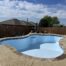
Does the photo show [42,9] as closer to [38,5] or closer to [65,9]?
[38,5]

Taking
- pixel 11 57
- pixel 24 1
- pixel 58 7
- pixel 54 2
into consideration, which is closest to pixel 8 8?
pixel 24 1

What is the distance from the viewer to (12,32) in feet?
63.5

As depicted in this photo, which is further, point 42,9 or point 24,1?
point 42,9

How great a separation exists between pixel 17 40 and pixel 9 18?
1972 cm

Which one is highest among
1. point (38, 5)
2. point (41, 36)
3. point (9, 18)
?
point (38, 5)

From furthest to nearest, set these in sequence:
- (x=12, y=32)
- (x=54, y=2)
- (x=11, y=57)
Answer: (x=54, y=2)
(x=12, y=32)
(x=11, y=57)

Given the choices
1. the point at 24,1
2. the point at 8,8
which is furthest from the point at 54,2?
the point at 8,8

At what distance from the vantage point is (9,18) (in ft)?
107

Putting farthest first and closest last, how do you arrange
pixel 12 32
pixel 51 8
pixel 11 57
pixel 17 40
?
pixel 51 8 → pixel 12 32 → pixel 17 40 → pixel 11 57

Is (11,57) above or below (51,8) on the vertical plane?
below

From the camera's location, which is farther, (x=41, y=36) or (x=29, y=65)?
(x=41, y=36)

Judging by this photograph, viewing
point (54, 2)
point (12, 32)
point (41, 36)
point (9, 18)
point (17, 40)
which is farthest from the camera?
point (9, 18)

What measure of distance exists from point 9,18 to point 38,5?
7712 mm

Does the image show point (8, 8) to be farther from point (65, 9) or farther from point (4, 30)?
A: point (65, 9)
